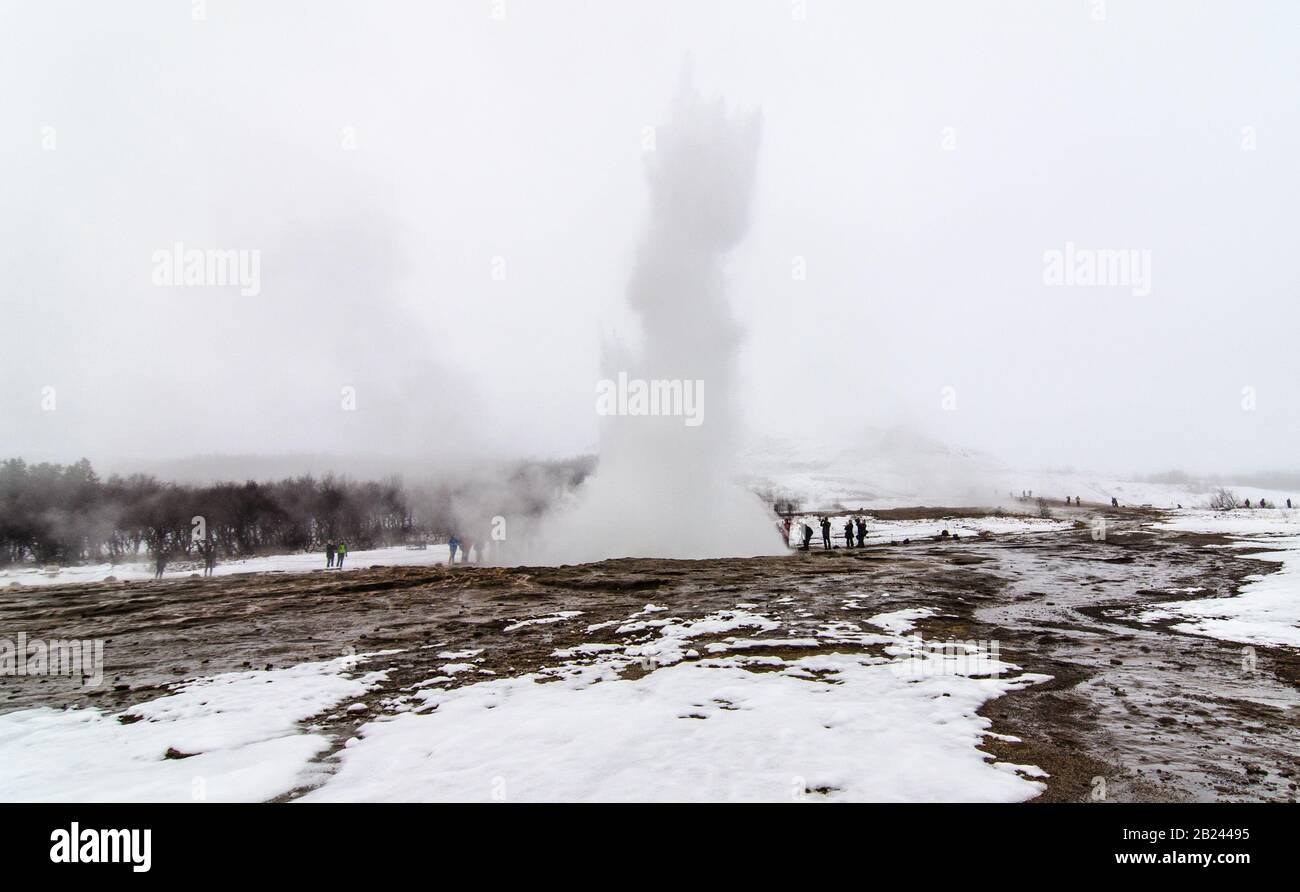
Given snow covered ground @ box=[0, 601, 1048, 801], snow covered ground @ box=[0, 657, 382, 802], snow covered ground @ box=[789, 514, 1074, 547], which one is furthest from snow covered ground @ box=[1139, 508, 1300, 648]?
snow covered ground @ box=[789, 514, 1074, 547]

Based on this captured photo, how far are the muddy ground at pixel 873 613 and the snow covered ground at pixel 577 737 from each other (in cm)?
57

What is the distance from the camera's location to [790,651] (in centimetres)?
967

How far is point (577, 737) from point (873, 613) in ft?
29.5

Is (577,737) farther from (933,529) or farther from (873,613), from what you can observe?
(933,529)

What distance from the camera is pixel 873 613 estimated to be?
12930mm

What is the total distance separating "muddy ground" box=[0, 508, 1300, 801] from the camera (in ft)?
18.1

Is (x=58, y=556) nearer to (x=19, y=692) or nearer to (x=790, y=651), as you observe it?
(x=19, y=692)

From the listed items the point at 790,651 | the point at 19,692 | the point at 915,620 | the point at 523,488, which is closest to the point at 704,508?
the point at 523,488

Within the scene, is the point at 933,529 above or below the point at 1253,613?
→ below

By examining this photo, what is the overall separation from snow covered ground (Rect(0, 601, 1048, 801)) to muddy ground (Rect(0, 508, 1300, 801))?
0.57 meters

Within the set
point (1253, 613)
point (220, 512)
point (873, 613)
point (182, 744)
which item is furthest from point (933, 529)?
point (220, 512)

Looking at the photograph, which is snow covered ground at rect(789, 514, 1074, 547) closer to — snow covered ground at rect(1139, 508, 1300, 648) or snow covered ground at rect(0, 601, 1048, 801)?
snow covered ground at rect(1139, 508, 1300, 648)

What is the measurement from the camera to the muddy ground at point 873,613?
551cm

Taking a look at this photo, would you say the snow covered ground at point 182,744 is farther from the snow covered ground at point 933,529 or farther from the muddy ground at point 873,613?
the snow covered ground at point 933,529
